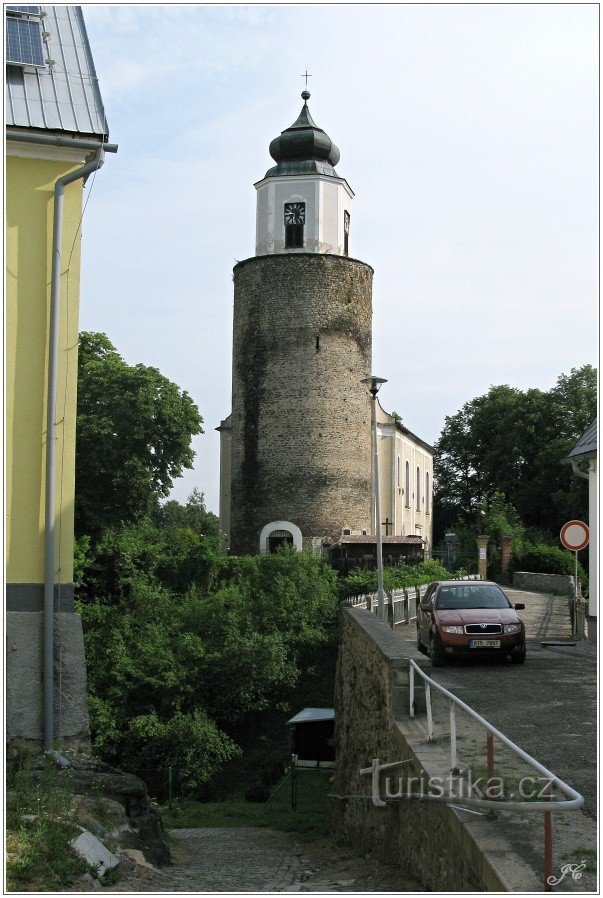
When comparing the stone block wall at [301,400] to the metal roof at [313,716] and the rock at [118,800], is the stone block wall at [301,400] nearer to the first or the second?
the metal roof at [313,716]

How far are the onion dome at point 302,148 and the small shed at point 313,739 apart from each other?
31.6 meters

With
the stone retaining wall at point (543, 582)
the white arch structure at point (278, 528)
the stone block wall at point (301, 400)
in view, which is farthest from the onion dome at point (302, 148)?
the stone retaining wall at point (543, 582)

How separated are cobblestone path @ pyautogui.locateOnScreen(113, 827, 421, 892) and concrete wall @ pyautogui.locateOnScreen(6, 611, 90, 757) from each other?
1.95 m

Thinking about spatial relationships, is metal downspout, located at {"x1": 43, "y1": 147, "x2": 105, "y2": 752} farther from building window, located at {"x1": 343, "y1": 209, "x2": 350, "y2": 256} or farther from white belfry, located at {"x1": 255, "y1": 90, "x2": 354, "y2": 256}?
building window, located at {"x1": 343, "y1": 209, "x2": 350, "y2": 256}

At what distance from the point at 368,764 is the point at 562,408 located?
173 ft

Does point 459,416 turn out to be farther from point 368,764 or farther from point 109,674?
point 368,764

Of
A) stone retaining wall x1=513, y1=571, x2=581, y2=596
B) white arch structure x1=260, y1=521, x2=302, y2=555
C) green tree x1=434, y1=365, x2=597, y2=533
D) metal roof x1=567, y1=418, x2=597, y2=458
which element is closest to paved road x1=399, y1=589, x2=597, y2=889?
metal roof x1=567, y1=418, x2=597, y2=458

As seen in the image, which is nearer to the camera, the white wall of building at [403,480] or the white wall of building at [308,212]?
the white wall of building at [308,212]

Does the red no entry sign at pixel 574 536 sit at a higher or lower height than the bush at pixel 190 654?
higher

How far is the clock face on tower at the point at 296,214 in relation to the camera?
4675 cm

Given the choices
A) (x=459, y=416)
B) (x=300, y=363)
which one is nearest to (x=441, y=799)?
(x=300, y=363)

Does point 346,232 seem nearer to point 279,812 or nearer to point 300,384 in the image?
point 300,384

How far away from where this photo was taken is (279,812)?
19188 mm

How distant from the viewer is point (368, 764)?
12.5m
